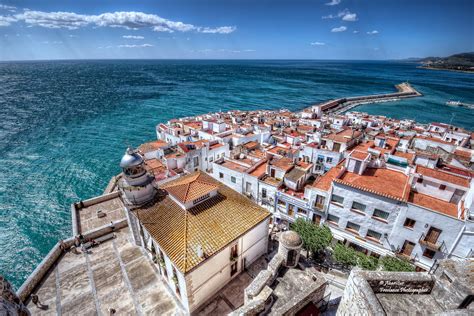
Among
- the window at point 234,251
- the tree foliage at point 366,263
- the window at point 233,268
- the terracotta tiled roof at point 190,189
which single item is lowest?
the tree foliage at point 366,263

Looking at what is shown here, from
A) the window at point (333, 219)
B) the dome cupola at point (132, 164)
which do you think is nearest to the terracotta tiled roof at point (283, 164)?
the window at point (333, 219)

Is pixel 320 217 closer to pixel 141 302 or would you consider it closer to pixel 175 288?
pixel 175 288

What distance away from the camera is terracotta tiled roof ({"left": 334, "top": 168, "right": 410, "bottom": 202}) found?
24812 mm

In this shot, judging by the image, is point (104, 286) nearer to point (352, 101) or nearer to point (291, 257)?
point (291, 257)

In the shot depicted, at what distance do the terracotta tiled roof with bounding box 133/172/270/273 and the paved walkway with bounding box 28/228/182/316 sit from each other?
16.6 feet

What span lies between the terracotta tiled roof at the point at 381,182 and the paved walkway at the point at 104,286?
2299 centimetres

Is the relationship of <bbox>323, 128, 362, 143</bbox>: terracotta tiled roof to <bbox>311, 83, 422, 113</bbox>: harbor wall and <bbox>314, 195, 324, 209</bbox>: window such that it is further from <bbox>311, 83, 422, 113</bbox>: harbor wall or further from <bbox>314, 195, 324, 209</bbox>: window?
<bbox>311, 83, 422, 113</bbox>: harbor wall

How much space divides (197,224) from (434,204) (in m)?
26.4

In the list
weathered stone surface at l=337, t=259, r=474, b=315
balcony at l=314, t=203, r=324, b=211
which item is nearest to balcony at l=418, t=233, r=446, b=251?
balcony at l=314, t=203, r=324, b=211

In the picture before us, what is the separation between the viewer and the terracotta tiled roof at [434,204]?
925 inches

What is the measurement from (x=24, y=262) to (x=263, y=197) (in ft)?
125

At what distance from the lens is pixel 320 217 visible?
3008 centimetres

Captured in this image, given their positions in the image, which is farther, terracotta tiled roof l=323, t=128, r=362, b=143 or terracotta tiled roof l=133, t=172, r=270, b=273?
terracotta tiled roof l=323, t=128, r=362, b=143

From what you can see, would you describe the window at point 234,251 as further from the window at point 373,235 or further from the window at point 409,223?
the window at point 409,223
